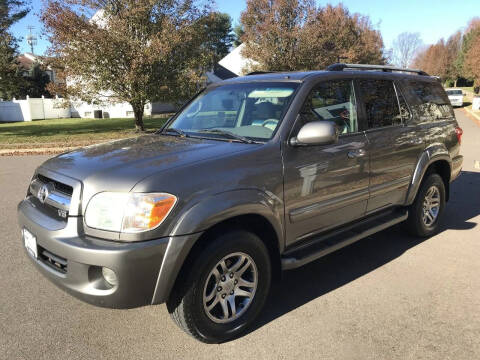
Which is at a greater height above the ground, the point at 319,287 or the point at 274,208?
the point at 274,208

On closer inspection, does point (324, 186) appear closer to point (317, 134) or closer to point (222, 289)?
point (317, 134)

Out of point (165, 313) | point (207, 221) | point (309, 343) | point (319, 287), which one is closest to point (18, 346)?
point (165, 313)

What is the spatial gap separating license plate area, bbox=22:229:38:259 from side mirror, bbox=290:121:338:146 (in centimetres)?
207

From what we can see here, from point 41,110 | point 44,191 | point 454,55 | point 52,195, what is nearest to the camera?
point 52,195

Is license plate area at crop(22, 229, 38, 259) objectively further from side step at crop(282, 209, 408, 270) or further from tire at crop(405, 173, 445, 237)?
tire at crop(405, 173, 445, 237)

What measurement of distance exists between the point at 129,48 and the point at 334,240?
13816mm

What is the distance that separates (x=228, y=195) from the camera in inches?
109

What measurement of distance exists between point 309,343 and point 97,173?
6.19 feet

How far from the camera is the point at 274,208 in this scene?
3.07 meters

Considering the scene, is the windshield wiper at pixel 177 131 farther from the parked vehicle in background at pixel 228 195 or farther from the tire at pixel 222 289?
the tire at pixel 222 289

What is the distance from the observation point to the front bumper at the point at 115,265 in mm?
→ 2461

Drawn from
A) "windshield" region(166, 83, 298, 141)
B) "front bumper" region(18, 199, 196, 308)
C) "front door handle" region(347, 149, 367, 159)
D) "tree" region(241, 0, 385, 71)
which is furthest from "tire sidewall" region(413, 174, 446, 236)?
"tree" region(241, 0, 385, 71)

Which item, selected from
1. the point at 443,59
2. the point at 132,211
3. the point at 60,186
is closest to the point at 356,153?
the point at 132,211

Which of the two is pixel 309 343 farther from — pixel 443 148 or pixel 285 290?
pixel 443 148
